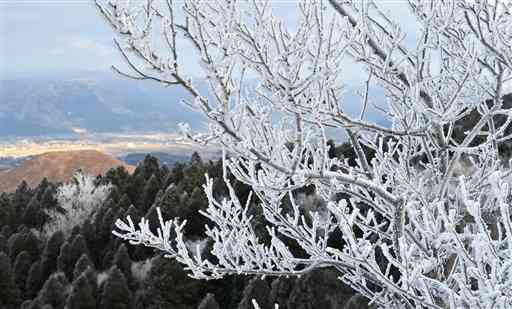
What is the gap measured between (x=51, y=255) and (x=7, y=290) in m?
4.70

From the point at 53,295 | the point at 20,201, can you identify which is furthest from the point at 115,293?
the point at 20,201

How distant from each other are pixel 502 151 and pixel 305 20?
72.9ft

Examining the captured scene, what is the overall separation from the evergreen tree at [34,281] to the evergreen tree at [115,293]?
4.93 m

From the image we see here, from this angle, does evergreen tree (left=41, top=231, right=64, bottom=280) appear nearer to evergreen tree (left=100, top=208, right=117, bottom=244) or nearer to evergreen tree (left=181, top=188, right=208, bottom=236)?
evergreen tree (left=100, top=208, right=117, bottom=244)

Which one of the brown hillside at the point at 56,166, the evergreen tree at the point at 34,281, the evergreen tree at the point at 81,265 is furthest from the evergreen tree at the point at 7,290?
the brown hillside at the point at 56,166

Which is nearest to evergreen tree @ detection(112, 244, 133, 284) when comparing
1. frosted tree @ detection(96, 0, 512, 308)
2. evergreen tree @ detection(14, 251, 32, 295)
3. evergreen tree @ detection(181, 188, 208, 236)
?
evergreen tree @ detection(14, 251, 32, 295)

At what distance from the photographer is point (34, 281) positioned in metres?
22.0

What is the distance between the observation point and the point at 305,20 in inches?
131

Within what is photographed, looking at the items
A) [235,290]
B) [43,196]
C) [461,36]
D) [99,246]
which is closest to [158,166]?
[43,196]

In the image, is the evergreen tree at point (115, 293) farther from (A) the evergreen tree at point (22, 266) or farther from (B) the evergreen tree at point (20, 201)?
(B) the evergreen tree at point (20, 201)

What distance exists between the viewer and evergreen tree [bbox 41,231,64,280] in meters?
23.2

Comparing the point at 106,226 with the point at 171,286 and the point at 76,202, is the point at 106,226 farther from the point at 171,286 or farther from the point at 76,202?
the point at 171,286

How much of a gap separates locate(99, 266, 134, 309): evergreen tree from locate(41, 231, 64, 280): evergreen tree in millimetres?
6022

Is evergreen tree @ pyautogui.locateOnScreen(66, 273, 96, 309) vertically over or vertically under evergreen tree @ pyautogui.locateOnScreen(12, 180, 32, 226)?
under
